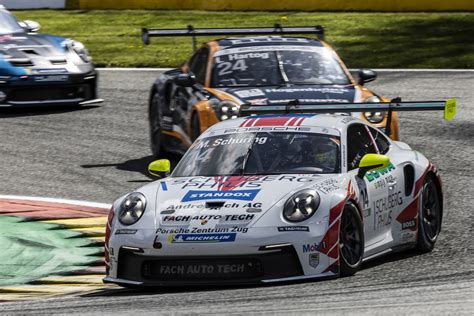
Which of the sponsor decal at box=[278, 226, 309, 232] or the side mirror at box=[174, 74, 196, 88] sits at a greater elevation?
the sponsor decal at box=[278, 226, 309, 232]

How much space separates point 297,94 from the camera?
13.4 metres

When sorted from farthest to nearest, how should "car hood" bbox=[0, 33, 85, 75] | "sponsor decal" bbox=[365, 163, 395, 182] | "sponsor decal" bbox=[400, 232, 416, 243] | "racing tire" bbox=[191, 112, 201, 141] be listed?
"car hood" bbox=[0, 33, 85, 75]
"racing tire" bbox=[191, 112, 201, 141]
"sponsor decal" bbox=[400, 232, 416, 243]
"sponsor decal" bbox=[365, 163, 395, 182]

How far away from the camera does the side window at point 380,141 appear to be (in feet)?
34.2

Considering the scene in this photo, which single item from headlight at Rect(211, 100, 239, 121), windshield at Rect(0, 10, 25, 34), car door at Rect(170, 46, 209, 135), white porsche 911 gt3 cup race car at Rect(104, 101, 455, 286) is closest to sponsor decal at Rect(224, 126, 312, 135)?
white porsche 911 gt3 cup race car at Rect(104, 101, 455, 286)

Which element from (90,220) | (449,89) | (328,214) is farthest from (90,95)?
(328,214)

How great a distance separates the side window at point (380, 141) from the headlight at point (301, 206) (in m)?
1.62

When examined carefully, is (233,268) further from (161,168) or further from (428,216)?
(428,216)

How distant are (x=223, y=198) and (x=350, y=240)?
0.87 m

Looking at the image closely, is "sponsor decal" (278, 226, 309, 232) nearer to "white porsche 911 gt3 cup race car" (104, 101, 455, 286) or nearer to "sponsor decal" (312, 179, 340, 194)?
"white porsche 911 gt3 cup race car" (104, 101, 455, 286)

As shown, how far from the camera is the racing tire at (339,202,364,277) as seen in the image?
29.2ft

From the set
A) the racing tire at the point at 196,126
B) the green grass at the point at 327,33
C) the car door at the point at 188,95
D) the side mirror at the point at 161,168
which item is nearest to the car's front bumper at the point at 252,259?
the side mirror at the point at 161,168

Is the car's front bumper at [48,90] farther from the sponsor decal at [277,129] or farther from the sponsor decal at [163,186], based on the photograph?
the sponsor decal at [163,186]

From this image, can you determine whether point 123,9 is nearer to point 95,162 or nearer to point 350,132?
point 95,162

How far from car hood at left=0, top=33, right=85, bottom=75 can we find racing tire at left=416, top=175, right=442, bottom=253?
8267 millimetres
